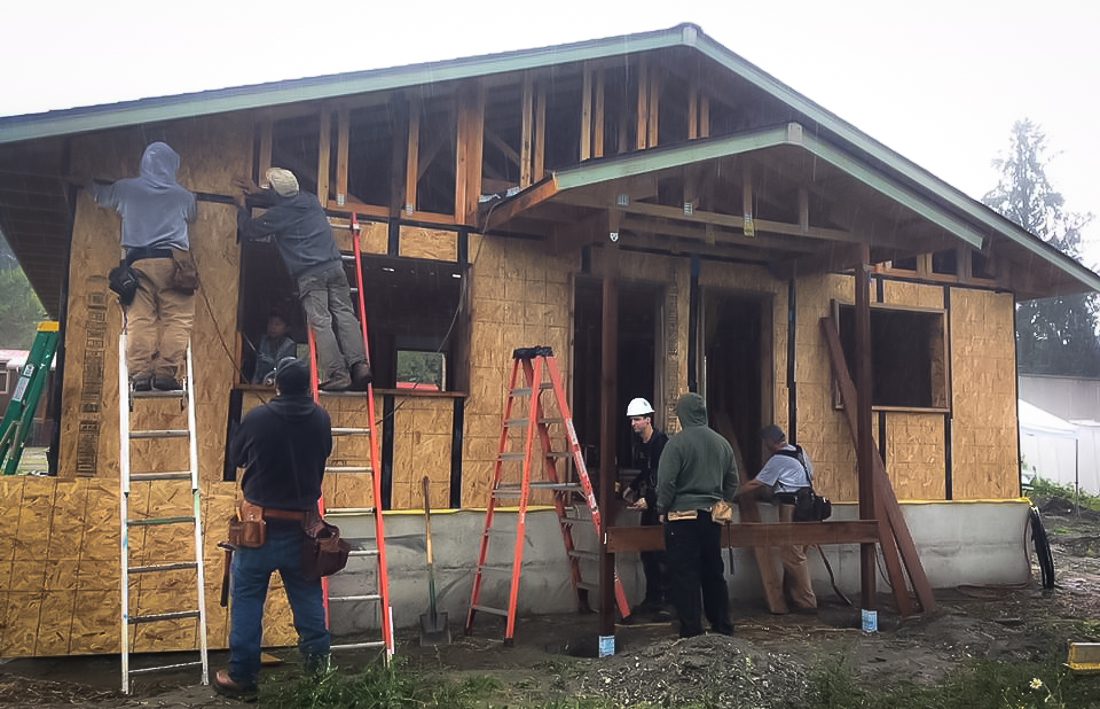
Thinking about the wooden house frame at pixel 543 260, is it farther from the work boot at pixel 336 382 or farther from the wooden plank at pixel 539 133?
the work boot at pixel 336 382

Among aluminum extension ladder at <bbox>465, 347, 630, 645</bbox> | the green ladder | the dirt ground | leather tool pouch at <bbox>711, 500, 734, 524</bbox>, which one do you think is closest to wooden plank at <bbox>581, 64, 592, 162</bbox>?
aluminum extension ladder at <bbox>465, 347, 630, 645</bbox>

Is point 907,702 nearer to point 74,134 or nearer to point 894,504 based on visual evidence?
point 894,504

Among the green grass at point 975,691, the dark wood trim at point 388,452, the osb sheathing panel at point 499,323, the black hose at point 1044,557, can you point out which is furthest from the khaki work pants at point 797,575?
the dark wood trim at point 388,452

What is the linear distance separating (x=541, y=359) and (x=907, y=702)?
11.6 ft

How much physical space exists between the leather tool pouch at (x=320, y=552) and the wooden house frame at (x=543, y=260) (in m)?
1.76

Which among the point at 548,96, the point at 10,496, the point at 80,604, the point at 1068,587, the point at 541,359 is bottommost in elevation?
the point at 1068,587

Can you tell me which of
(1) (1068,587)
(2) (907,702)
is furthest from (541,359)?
(1) (1068,587)

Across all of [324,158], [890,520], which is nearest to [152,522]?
[324,158]

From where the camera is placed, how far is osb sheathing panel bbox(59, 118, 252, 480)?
6.45 meters

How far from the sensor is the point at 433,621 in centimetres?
681

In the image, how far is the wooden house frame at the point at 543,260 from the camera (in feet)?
20.9

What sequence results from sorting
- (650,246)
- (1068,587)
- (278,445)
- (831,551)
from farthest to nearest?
(1068,587) < (831,551) < (650,246) < (278,445)

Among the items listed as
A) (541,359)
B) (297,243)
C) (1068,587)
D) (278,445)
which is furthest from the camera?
(1068,587)

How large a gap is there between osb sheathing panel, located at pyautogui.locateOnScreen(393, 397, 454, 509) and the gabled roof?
104 inches
